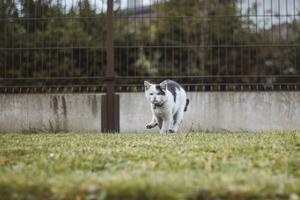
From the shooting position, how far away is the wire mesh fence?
11.3 metres

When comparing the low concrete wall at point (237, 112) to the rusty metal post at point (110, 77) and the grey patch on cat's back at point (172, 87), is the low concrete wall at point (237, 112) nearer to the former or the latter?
the rusty metal post at point (110, 77)

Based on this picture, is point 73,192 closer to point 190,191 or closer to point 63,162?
point 190,191

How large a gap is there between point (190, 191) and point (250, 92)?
7671 millimetres

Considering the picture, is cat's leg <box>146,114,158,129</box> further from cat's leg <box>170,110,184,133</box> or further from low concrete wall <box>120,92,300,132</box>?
low concrete wall <box>120,92,300,132</box>

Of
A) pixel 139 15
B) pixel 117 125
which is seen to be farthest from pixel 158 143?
pixel 139 15

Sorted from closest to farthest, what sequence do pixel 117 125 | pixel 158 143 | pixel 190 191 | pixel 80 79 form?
pixel 190 191
pixel 158 143
pixel 117 125
pixel 80 79

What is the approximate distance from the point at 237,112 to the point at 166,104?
2058 millimetres

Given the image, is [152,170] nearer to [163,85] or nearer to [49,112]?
[163,85]

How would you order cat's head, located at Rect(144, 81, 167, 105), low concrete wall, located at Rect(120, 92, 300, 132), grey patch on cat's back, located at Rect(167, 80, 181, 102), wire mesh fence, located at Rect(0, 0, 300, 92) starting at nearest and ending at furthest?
cat's head, located at Rect(144, 81, 167, 105) < grey patch on cat's back, located at Rect(167, 80, 181, 102) < low concrete wall, located at Rect(120, 92, 300, 132) < wire mesh fence, located at Rect(0, 0, 300, 92)

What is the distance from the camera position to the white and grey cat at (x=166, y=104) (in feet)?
31.3

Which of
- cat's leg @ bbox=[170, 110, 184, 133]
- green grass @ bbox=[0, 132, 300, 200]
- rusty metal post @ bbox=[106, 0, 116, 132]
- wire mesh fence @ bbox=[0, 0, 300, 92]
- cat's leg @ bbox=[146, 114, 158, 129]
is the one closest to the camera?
green grass @ bbox=[0, 132, 300, 200]

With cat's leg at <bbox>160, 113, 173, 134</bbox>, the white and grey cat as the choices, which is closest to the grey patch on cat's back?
the white and grey cat

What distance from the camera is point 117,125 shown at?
34.7 feet

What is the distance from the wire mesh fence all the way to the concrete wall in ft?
0.68
